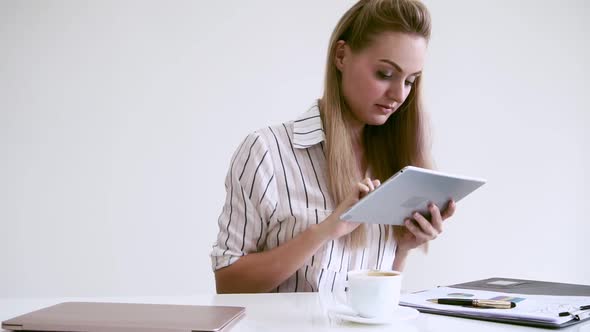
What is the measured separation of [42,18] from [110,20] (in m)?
0.28

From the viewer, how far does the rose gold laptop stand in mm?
650

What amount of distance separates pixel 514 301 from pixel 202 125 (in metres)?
1.87

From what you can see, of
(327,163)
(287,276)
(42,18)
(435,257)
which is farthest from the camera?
(435,257)

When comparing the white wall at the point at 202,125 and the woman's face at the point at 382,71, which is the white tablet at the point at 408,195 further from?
the white wall at the point at 202,125

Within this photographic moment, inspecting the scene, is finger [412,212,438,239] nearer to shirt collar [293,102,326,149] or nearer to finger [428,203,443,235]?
finger [428,203,443,235]

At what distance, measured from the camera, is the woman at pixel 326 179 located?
50.3 inches

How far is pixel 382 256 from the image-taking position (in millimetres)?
1404

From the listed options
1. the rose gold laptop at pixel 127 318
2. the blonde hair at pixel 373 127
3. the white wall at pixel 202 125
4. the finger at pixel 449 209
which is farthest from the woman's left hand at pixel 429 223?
the white wall at pixel 202 125

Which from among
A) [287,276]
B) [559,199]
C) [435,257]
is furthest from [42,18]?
[559,199]

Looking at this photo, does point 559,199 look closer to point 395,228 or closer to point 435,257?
point 435,257

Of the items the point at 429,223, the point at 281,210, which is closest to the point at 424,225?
the point at 429,223

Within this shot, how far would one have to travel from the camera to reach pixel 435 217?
1.23 metres

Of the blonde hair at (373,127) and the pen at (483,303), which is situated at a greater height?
the blonde hair at (373,127)

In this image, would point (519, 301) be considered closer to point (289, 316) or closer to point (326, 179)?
point (289, 316)
